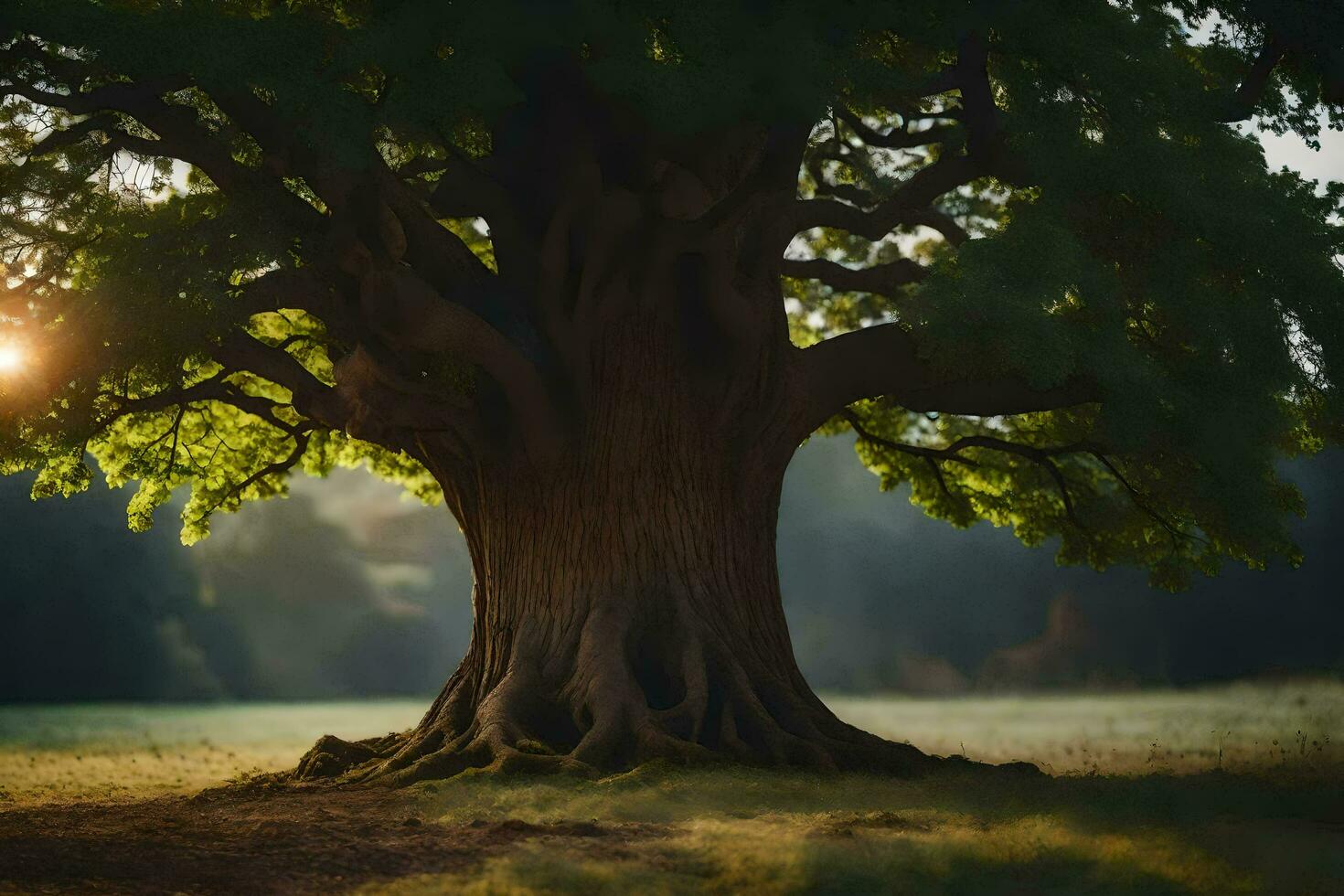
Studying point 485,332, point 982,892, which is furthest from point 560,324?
point 982,892

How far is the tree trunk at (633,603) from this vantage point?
10711 mm

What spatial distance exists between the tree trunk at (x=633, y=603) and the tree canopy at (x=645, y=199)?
0.76 meters

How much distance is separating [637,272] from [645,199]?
30.9 inches

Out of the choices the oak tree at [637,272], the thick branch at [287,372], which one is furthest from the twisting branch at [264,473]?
the thick branch at [287,372]

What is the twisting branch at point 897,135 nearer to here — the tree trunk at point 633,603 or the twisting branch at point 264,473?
the tree trunk at point 633,603

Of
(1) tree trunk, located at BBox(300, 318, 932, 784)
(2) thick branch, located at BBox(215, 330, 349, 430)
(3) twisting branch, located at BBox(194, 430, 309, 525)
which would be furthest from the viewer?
(3) twisting branch, located at BBox(194, 430, 309, 525)

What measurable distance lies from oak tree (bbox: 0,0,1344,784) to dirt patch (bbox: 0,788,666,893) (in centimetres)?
198

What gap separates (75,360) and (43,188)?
1.79 m

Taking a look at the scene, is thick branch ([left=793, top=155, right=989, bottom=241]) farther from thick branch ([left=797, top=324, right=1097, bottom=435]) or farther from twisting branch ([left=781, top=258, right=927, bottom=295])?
thick branch ([left=797, top=324, right=1097, bottom=435])

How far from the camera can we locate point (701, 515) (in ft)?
39.1

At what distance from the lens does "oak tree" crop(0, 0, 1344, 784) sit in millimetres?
9336

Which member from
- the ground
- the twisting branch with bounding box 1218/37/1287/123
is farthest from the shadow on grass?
the twisting branch with bounding box 1218/37/1287/123

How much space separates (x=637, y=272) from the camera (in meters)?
11.9

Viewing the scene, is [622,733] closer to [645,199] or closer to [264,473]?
[645,199]
